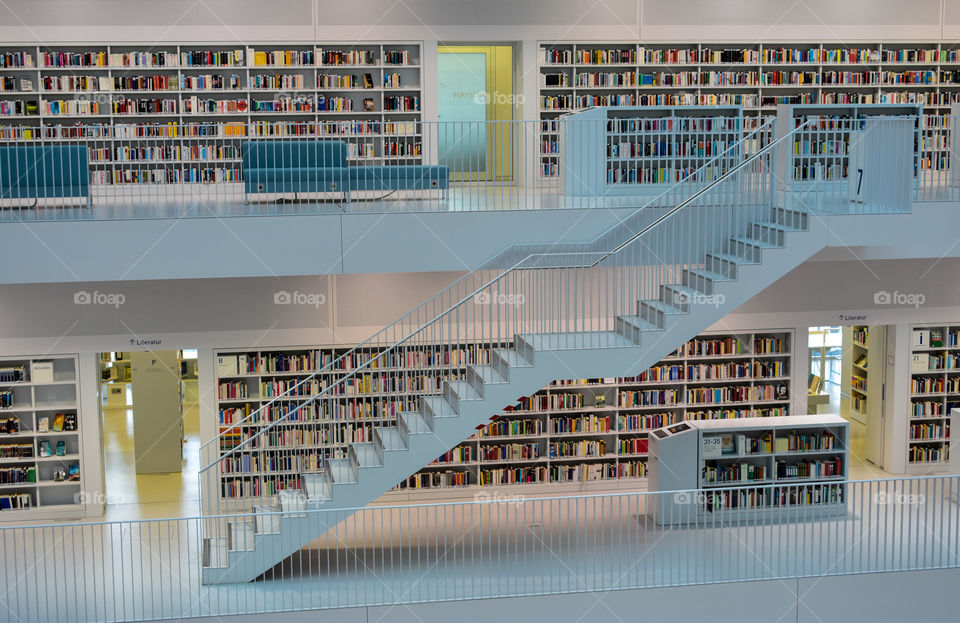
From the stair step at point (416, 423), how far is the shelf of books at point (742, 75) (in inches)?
175

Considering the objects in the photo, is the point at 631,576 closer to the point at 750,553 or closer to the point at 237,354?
the point at 750,553

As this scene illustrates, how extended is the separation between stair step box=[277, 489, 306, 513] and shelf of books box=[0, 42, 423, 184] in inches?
153

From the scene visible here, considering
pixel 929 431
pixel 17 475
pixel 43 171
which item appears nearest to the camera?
pixel 43 171

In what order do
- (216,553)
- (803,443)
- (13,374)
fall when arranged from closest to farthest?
(216,553), (803,443), (13,374)

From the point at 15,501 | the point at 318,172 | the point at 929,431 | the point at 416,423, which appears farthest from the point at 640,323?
the point at 15,501

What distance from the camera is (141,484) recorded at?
11.7 metres

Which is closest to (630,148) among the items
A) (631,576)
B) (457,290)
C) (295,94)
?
(457,290)

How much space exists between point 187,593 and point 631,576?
132 inches

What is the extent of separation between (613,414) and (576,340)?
3.44 meters

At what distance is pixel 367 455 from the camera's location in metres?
8.46

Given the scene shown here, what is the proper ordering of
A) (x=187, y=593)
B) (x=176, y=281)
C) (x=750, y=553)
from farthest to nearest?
1. (x=176, y=281)
2. (x=750, y=553)
3. (x=187, y=593)

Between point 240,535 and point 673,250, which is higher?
point 673,250

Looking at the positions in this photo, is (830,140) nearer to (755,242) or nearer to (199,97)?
(755,242)

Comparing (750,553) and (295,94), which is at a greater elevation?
(295,94)
